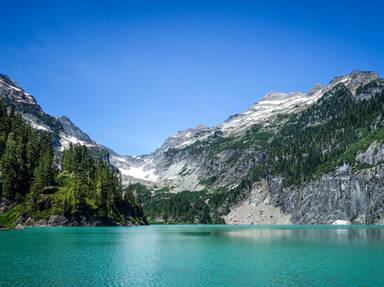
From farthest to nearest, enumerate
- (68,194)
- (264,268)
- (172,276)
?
(68,194)
(264,268)
(172,276)

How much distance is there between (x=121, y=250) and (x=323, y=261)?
147 ft

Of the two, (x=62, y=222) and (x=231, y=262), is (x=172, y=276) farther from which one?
(x=62, y=222)

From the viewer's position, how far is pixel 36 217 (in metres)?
186

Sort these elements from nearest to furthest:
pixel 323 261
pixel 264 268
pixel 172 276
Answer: pixel 172 276
pixel 264 268
pixel 323 261

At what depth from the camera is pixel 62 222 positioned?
192375mm

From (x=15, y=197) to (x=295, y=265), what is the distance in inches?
6381

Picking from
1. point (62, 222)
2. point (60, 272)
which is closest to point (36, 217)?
point (62, 222)

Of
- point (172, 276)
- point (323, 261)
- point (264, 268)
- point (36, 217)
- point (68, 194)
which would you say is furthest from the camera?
Result: point (68, 194)

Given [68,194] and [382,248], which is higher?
[68,194]

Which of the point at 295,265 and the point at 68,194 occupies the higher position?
the point at 68,194

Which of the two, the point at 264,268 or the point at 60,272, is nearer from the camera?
the point at 60,272

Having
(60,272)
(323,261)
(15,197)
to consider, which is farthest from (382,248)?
(15,197)

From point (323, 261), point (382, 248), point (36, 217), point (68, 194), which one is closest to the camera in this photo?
point (323, 261)

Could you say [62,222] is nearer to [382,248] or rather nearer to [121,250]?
[121,250]
